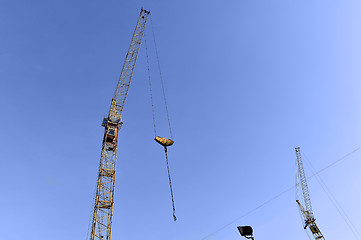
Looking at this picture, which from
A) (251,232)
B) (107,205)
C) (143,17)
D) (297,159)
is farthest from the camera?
(297,159)

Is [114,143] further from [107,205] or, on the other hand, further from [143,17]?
[143,17]

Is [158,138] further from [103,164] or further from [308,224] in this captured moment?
[308,224]

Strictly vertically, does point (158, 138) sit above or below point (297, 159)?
below

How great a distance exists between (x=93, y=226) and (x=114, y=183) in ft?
27.1

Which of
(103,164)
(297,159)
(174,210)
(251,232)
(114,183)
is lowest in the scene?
(251,232)

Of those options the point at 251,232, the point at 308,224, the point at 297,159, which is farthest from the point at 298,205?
the point at 251,232

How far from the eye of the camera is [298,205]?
9119 cm

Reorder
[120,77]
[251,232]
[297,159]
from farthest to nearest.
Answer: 1. [297,159]
2. [120,77]
3. [251,232]

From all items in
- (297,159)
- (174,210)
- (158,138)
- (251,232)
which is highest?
(297,159)

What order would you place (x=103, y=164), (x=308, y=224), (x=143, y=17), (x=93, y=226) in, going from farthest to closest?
(x=308, y=224) → (x=143, y=17) → (x=103, y=164) → (x=93, y=226)

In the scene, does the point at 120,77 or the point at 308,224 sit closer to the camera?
the point at 120,77

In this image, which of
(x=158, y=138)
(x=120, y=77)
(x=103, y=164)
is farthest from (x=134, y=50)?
(x=158, y=138)

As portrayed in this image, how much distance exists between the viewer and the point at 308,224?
86938mm

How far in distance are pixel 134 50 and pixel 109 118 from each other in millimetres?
18470
